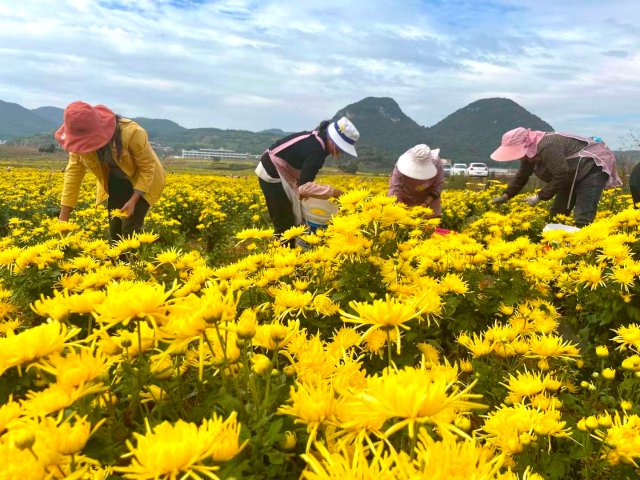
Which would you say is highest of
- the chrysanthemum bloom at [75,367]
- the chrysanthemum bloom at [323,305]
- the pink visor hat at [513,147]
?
the pink visor hat at [513,147]

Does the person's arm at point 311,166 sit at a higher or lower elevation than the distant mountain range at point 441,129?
lower

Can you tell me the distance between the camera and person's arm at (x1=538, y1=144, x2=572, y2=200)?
5.14 m

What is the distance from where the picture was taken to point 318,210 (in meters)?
4.64

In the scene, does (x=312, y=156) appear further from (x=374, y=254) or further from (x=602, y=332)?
(x=602, y=332)

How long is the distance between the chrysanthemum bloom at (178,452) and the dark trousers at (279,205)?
452cm

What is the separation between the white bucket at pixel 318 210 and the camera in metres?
4.59

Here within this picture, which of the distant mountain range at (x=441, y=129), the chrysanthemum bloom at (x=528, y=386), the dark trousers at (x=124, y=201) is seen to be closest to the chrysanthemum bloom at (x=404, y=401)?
the chrysanthemum bloom at (x=528, y=386)

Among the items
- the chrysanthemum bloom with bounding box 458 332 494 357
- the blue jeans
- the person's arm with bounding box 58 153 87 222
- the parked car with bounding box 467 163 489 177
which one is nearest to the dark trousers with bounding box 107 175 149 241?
the person's arm with bounding box 58 153 87 222

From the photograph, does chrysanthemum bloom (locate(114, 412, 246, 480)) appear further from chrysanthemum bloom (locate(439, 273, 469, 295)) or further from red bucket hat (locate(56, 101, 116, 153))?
red bucket hat (locate(56, 101, 116, 153))

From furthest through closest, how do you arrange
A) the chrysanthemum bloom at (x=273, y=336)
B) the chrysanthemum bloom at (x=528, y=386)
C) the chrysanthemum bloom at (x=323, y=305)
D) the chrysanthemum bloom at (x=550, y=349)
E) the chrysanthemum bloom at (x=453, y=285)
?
1. the chrysanthemum bloom at (x=453, y=285)
2. the chrysanthemum bloom at (x=323, y=305)
3. the chrysanthemum bloom at (x=550, y=349)
4. the chrysanthemum bloom at (x=528, y=386)
5. the chrysanthemum bloom at (x=273, y=336)

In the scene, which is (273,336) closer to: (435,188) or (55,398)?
(55,398)

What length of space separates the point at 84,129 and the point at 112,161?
42 centimetres

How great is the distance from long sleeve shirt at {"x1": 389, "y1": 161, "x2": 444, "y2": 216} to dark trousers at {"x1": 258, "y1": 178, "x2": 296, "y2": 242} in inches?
48.0

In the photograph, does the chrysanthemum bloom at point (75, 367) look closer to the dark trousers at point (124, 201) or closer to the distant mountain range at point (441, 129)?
the dark trousers at point (124, 201)
